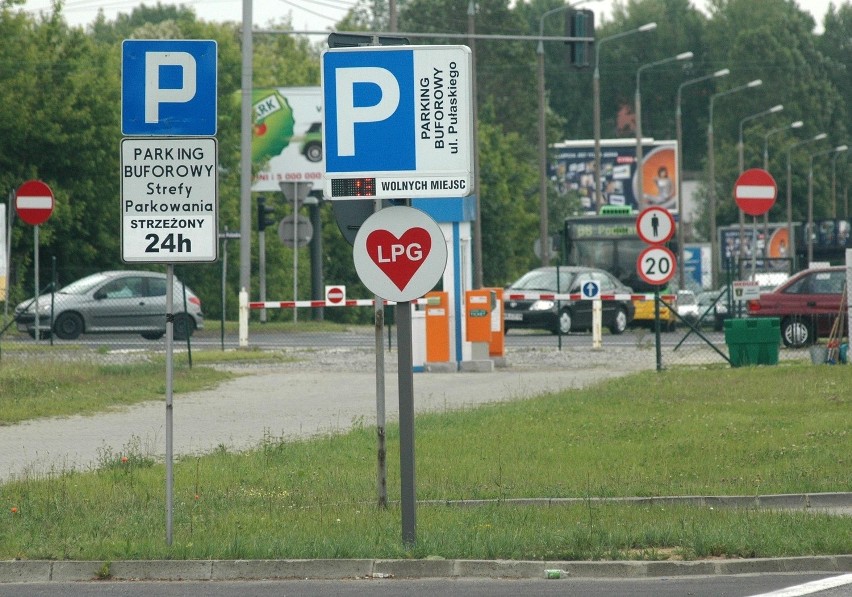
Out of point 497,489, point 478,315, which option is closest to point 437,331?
point 478,315

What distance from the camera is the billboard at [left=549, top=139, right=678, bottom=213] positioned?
86625 mm

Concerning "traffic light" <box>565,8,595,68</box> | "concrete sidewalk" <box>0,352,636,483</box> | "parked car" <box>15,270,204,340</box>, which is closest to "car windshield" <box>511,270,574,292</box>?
"traffic light" <box>565,8,595,68</box>

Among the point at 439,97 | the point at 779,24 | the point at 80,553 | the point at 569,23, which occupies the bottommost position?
the point at 80,553

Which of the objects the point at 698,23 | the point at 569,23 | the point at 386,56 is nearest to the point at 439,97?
the point at 386,56

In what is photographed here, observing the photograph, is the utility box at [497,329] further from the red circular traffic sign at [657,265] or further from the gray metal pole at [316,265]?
the gray metal pole at [316,265]

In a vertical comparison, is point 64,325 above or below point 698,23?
below

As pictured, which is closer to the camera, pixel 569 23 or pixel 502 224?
pixel 569 23

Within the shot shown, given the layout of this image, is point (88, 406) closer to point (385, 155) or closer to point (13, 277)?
point (385, 155)

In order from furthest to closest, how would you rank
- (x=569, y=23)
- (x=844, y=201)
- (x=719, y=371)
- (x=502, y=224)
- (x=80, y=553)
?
(x=844, y=201) → (x=502, y=224) → (x=569, y=23) → (x=719, y=371) → (x=80, y=553)

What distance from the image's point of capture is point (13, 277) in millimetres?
40719

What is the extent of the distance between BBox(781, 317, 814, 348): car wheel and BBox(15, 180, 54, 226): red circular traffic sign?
13731mm

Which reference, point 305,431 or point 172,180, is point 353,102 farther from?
point 305,431

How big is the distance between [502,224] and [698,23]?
71.8 meters

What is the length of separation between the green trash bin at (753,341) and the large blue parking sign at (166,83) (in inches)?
649
